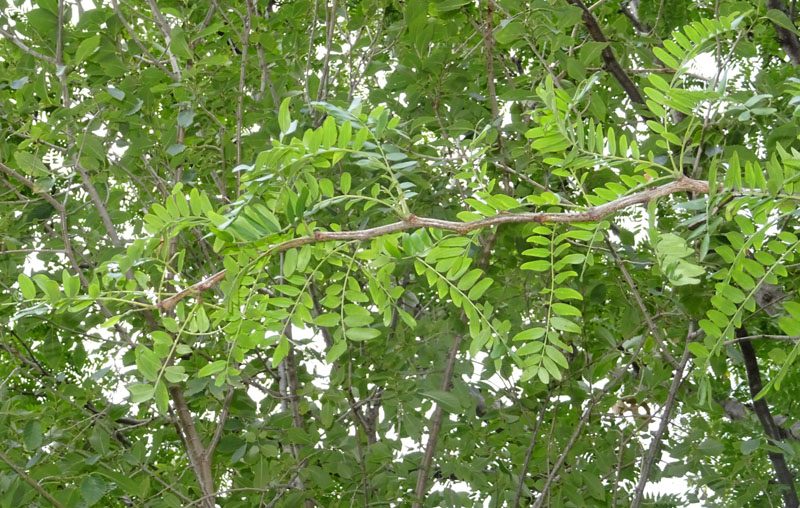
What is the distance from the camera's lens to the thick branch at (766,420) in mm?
1557

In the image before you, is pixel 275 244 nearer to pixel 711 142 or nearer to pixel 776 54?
pixel 711 142

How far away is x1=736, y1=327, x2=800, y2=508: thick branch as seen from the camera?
1.56 metres

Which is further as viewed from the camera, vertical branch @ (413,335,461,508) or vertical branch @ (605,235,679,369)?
vertical branch @ (413,335,461,508)

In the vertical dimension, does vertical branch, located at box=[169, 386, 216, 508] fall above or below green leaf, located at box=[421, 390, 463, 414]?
below

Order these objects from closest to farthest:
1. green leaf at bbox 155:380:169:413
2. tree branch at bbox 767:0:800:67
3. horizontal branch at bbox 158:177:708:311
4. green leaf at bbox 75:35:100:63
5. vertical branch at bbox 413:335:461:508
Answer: horizontal branch at bbox 158:177:708:311
green leaf at bbox 155:380:169:413
green leaf at bbox 75:35:100:63
vertical branch at bbox 413:335:461:508
tree branch at bbox 767:0:800:67

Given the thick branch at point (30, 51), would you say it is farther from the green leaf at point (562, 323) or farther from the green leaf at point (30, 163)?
the green leaf at point (562, 323)

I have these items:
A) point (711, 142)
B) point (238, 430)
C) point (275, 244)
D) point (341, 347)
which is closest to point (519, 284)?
point (711, 142)

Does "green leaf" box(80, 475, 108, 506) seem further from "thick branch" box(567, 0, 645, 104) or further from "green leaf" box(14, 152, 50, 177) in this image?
"thick branch" box(567, 0, 645, 104)

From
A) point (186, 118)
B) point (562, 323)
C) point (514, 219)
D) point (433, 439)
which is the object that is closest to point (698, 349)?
point (562, 323)

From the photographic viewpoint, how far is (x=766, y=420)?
5.33ft

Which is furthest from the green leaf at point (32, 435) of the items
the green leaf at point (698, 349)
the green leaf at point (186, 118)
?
the green leaf at point (698, 349)

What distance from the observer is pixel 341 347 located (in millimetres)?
804

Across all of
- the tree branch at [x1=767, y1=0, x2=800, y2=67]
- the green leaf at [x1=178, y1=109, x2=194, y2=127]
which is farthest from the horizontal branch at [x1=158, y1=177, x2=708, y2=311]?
the tree branch at [x1=767, y1=0, x2=800, y2=67]

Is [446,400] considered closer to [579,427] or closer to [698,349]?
[579,427]
